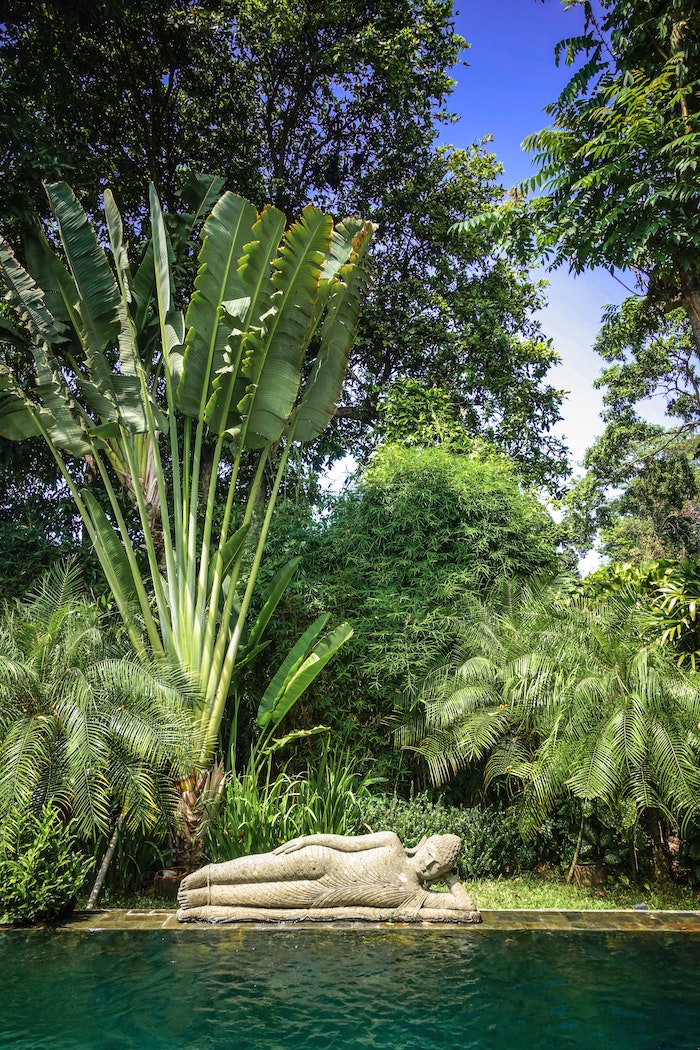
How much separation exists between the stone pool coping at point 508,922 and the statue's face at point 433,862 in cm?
39

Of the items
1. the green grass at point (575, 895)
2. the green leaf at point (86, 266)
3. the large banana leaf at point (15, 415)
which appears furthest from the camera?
the large banana leaf at point (15, 415)

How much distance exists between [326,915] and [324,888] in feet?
0.65

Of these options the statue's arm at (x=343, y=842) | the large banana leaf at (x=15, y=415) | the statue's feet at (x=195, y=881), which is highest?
the large banana leaf at (x=15, y=415)

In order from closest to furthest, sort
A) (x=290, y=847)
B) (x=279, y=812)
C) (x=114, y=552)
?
(x=290, y=847) < (x=279, y=812) < (x=114, y=552)

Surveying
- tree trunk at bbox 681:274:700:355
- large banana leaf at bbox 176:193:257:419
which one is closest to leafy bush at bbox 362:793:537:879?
large banana leaf at bbox 176:193:257:419

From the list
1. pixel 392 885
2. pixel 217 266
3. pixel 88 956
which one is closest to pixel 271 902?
pixel 392 885

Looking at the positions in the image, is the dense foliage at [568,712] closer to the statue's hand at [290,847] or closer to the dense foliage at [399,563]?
the dense foliage at [399,563]

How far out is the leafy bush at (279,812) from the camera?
727 centimetres

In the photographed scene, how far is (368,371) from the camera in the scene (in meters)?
15.6

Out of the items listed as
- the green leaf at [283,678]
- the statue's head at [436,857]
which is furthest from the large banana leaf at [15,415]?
the statue's head at [436,857]

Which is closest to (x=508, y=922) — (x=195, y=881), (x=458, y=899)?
(x=458, y=899)

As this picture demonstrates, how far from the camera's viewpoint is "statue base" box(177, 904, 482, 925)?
20.2 ft

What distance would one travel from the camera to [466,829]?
26.9 feet

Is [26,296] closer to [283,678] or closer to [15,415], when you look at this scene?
[15,415]
